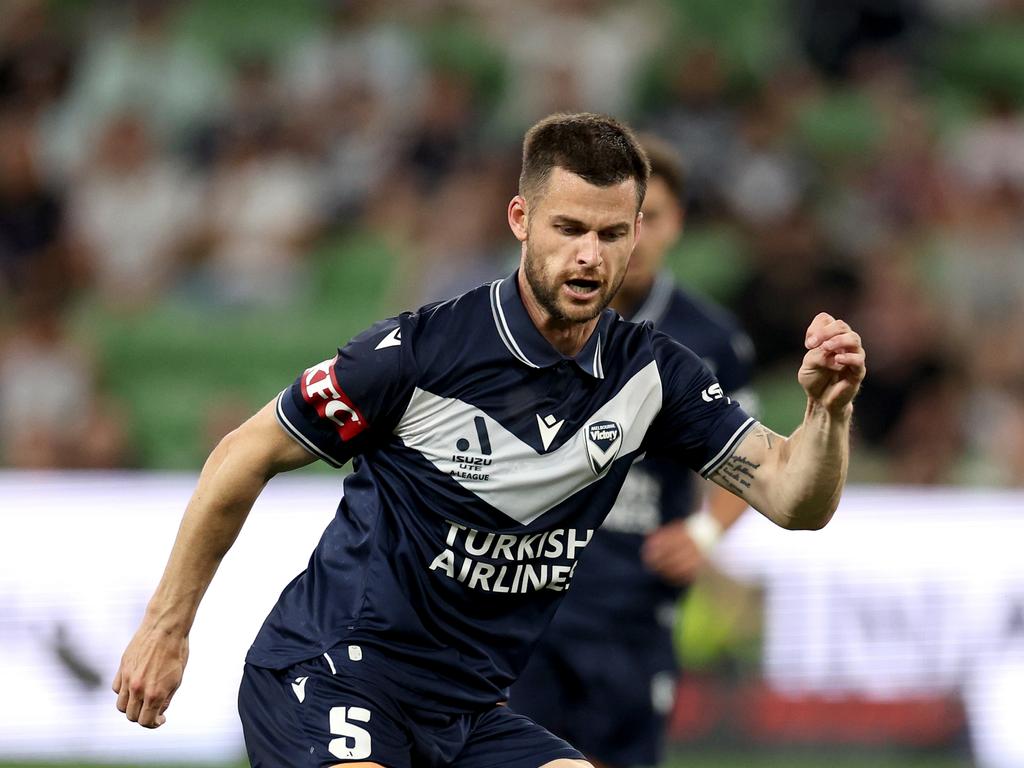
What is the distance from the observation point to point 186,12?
1377cm

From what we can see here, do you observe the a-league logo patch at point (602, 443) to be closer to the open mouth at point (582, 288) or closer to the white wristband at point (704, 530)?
the open mouth at point (582, 288)

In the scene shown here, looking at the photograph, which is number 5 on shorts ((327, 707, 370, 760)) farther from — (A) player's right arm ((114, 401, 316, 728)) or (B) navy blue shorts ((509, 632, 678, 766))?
(B) navy blue shorts ((509, 632, 678, 766))

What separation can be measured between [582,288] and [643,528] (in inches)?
92.2

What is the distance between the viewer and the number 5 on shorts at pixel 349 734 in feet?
13.2

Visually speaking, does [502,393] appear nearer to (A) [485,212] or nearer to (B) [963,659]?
(B) [963,659]

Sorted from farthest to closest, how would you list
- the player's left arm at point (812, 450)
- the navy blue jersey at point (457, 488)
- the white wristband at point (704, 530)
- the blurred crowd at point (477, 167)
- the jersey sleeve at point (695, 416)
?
the blurred crowd at point (477, 167), the white wristband at point (704, 530), the jersey sleeve at point (695, 416), the navy blue jersey at point (457, 488), the player's left arm at point (812, 450)

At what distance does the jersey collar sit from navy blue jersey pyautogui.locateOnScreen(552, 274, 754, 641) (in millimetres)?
1912

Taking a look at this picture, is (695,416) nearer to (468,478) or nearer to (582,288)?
(582,288)

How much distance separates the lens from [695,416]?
4406 millimetres

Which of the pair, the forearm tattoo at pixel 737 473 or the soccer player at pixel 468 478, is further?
the forearm tattoo at pixel 737 473

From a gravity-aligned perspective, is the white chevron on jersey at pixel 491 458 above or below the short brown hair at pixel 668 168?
below

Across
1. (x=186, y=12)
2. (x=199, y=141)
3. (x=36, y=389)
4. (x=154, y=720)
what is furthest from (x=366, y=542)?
(x=186, y=12)

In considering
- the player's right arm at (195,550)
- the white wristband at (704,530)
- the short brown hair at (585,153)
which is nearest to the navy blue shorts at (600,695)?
the white wristband at (704,530)

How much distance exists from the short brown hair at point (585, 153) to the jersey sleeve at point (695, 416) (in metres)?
0.49
